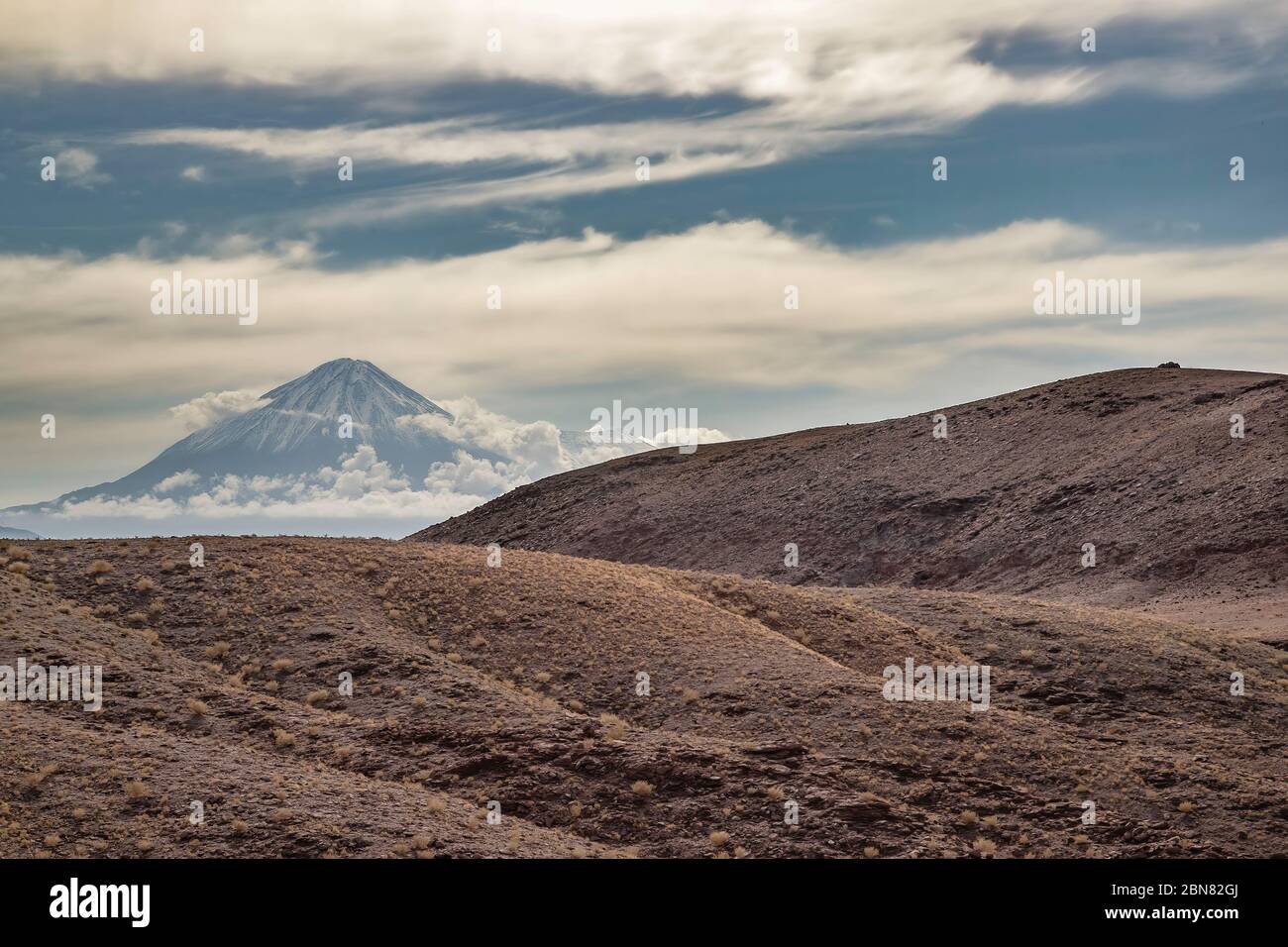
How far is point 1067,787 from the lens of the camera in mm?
21469

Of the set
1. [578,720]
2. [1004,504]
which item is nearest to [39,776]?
[578,720]

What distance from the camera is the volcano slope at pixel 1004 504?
1969 inches

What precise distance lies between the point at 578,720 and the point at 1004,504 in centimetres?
4480

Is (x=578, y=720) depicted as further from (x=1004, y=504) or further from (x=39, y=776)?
(x=1004, y=504)

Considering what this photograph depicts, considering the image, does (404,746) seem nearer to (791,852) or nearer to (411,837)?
(411,837)

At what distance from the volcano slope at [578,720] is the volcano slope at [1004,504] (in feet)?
44.5

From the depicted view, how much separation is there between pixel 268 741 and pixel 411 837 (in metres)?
5.11

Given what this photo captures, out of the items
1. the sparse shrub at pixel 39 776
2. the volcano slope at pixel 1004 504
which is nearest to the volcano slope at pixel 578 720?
the sparse shrub at pixel 39 776

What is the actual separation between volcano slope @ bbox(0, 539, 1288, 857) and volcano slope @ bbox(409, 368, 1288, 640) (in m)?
13.6

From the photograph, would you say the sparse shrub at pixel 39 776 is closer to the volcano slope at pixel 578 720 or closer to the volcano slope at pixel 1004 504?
the volcano slope at pixel 578 720

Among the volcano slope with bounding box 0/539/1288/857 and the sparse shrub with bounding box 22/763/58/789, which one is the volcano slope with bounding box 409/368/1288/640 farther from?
the sparse shrub with bounding box 22/763/58/789
